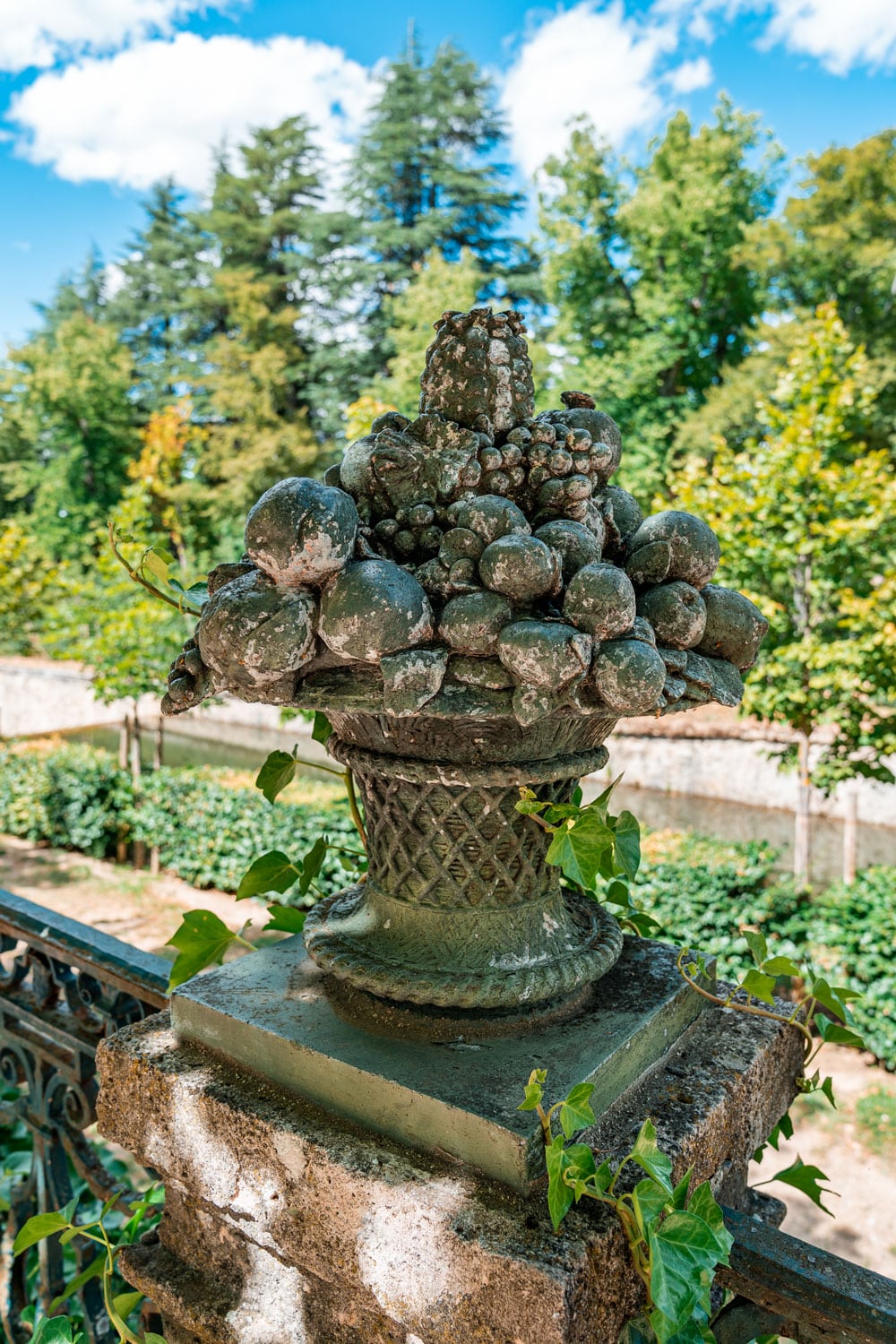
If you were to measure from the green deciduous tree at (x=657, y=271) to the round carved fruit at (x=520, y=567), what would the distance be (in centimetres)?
1454

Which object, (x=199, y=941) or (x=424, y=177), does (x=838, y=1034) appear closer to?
(x=199, y=941)

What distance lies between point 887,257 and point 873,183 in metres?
2.05

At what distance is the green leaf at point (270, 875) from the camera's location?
4.92 ft

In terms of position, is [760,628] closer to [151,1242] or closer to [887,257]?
[151,1242]

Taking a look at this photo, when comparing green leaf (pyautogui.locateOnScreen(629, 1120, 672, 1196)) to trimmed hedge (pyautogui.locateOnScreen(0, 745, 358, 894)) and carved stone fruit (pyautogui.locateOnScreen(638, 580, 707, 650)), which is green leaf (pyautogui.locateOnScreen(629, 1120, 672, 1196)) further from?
trimmed hedge (pyautogui.locateOnScreen(0, 745, 358, 894))

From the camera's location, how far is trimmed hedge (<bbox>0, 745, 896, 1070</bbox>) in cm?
535

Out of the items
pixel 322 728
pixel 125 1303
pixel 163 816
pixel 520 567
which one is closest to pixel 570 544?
pixel 520 567

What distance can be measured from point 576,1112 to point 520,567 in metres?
0.64

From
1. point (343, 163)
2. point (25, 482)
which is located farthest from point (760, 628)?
point (25, 482)

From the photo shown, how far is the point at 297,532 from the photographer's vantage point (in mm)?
969

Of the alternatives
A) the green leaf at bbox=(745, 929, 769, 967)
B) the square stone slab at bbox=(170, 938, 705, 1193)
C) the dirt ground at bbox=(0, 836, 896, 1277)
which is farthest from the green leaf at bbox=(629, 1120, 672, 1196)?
the dirt ground at bbox=(0, 836, 896, 1277)

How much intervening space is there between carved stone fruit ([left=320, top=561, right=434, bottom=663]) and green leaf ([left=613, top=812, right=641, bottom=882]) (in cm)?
52

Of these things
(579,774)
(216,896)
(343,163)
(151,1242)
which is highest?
(343,163)

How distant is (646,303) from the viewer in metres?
15.6
